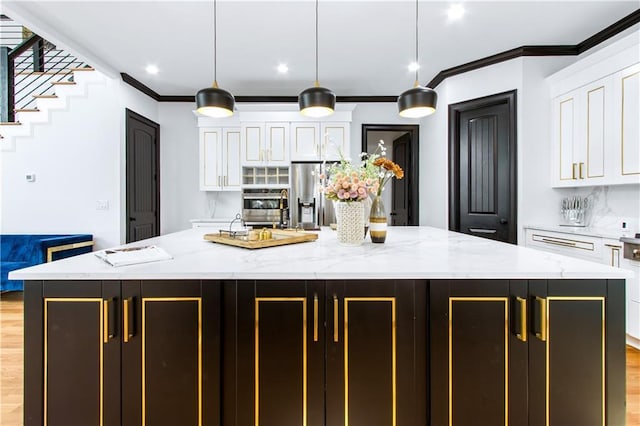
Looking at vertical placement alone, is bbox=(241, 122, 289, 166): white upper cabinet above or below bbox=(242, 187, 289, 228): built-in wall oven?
above

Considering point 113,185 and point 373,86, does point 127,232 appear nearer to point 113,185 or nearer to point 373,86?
point 113,185

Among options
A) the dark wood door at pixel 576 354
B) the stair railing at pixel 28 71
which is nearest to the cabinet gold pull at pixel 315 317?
the dark wood door at pixel 576 354

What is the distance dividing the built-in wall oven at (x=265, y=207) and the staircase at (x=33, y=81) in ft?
8.07

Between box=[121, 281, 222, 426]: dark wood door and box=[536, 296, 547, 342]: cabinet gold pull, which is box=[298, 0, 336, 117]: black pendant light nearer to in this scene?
box=[121, 281, 222, 426]: dark wood door

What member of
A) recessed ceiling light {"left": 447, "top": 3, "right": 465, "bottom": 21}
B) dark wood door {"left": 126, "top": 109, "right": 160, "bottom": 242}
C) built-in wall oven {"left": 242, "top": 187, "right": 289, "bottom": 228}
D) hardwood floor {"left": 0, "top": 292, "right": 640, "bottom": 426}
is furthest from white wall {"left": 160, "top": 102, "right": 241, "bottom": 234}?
recessed ceiling light {"left": 447, "top": 3, "right": 465, "bottom": 21}

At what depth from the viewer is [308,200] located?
453 cm

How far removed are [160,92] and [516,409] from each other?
5470 millimetres

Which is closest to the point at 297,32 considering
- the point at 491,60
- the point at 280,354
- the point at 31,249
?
the point at 491,60

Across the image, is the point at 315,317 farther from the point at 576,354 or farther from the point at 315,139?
the point at 315,139

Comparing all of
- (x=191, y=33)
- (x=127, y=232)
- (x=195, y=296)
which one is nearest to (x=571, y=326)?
(x=195, y=296)

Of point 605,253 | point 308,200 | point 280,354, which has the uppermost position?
point 308,200

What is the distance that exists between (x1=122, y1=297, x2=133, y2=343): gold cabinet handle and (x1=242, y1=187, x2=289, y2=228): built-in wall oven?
3.27 metres

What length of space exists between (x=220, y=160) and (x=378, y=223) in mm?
3586

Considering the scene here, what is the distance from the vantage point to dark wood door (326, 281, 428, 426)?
1.27 m
